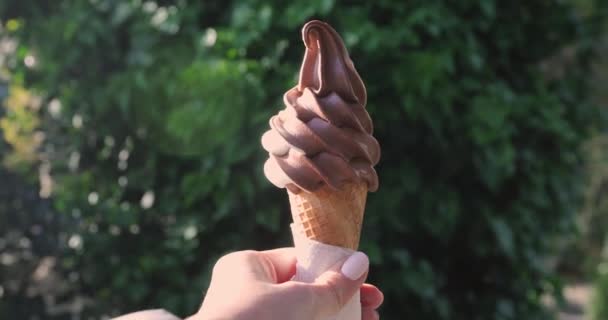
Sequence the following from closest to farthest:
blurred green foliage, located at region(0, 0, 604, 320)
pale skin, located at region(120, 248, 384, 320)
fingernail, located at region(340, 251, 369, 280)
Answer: pale skin, located at region(120, 248, 384, 320)
fingernail, located at region(340, 251, 369, 280)
blurred green foliage, located at region(0, 0, 604, 320)

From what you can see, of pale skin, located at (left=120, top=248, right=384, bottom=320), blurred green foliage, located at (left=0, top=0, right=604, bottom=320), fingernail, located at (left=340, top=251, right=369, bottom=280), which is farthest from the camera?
blurred green foliage, located at (left=0, top=0, right=604, bottom=320)

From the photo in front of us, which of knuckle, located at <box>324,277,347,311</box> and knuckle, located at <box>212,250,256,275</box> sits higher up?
knuckle, located at <box>212,250,256,275</box>

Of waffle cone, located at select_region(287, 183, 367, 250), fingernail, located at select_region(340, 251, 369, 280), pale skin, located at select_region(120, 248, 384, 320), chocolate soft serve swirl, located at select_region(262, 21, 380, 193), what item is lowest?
pale skin, located at select_region(120, 248, 384, 320)

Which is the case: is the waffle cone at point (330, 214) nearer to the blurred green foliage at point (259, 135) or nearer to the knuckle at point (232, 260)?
the knuckle at point (232, 260)

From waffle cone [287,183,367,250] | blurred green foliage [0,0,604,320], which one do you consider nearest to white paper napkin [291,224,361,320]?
waffle cone [287,183,367,250]

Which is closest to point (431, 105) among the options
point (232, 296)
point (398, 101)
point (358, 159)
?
point (398, 101)

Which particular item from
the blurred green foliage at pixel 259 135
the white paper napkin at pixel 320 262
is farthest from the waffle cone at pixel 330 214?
the blurred green foliage at pixel 259 135

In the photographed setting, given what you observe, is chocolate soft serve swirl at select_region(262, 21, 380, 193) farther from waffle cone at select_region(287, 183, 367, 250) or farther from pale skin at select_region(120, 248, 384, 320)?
pale skin at select_region(120, 248, 384, 320)

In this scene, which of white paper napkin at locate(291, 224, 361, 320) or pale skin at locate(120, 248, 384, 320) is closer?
pale skin at locate(120, 248, 384, 320)
